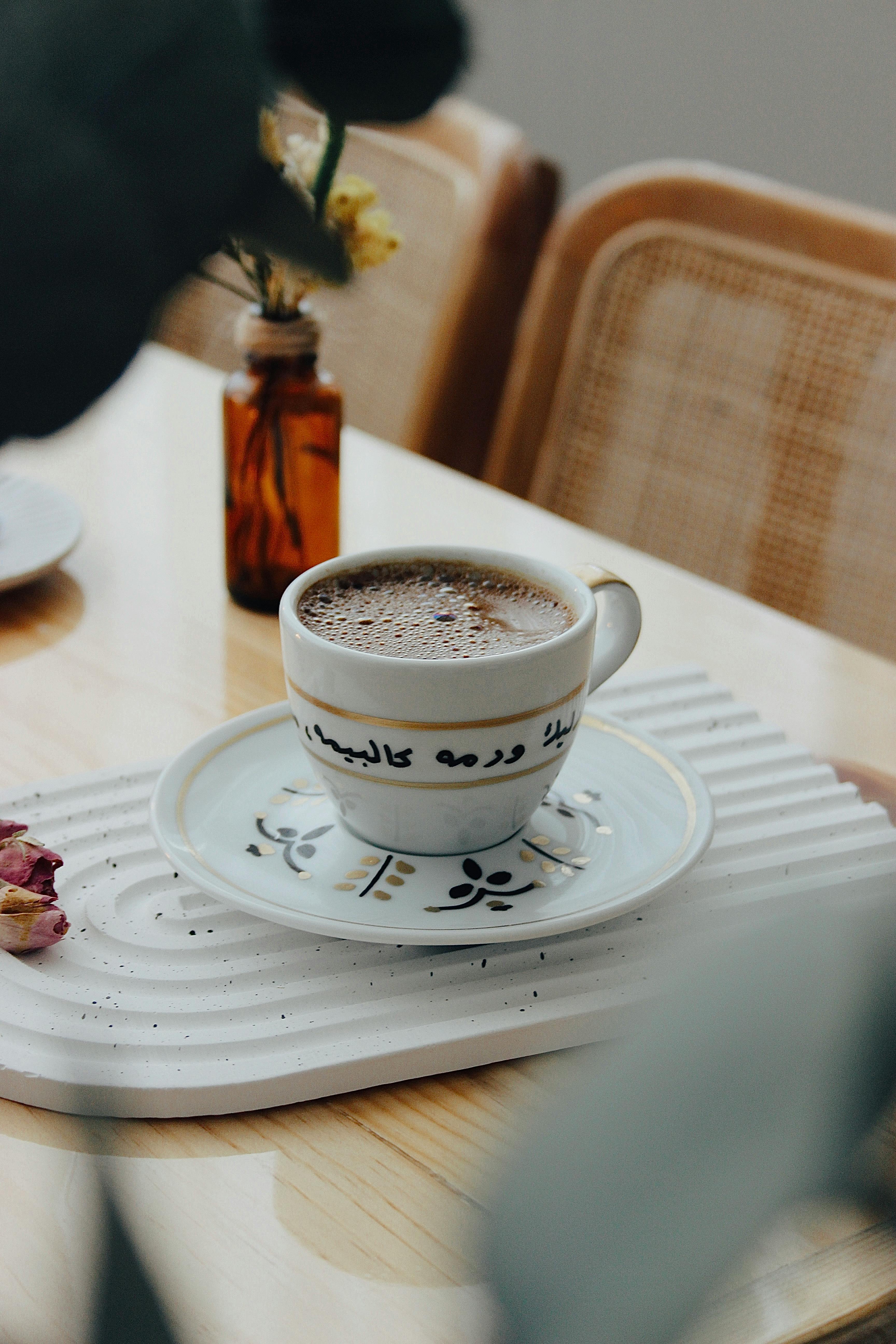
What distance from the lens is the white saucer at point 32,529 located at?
0.76 metres

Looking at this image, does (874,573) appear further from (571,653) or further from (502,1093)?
(502,1093)

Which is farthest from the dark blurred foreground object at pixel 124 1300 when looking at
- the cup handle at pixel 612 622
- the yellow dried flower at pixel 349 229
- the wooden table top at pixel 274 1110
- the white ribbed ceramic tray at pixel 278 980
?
the cup handle at pixel 612 622

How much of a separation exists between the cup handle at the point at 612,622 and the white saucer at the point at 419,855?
3 cm

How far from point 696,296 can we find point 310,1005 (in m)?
1.06

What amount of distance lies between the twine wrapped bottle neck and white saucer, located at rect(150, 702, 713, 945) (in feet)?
0.85

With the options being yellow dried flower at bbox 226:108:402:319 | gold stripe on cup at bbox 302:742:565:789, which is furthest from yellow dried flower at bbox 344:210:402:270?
gold stripe on cup at bbox 302:742:565:789

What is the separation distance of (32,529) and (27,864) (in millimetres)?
420

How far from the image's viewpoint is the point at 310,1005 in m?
0.41

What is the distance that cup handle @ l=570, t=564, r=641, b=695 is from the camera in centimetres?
56

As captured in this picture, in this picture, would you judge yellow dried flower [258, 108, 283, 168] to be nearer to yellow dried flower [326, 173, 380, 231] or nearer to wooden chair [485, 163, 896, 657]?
yellow dried flower [326, 173, 380, 231]

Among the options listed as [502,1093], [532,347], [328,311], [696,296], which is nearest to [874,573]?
[696,296]

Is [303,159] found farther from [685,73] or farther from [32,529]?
[32,529]

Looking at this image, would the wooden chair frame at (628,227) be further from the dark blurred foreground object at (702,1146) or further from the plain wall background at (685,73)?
the dark blurred foreground object at (702,1146)

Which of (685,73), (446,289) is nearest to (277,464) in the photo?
(685,73)
